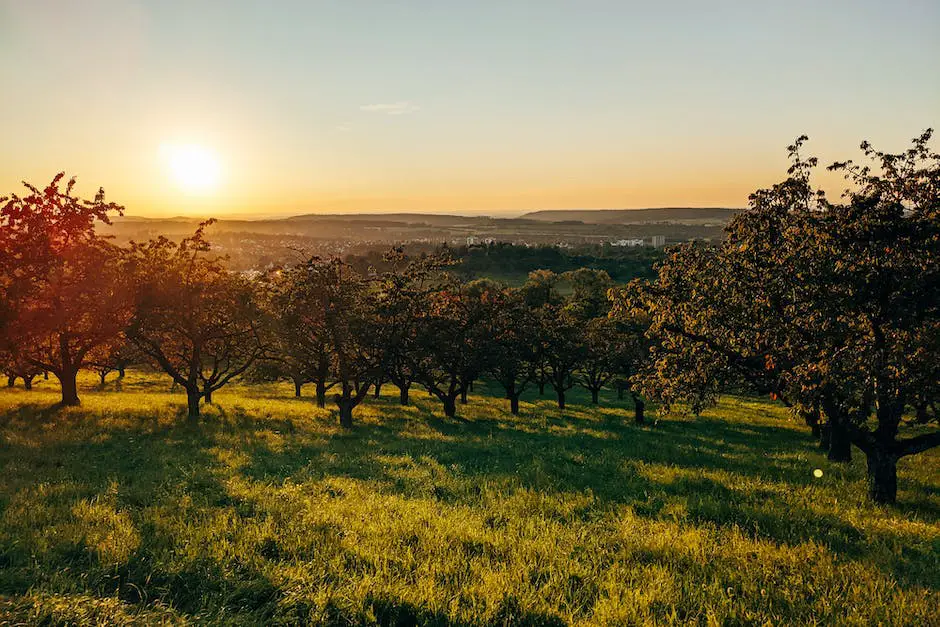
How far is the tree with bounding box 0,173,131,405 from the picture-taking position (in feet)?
75.7

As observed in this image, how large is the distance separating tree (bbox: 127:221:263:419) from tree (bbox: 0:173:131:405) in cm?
Result: 105

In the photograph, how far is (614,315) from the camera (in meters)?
16.5

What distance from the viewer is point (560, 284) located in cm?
14588

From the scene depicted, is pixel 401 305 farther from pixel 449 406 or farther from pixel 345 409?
pixel 449 406

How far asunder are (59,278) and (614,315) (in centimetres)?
2682

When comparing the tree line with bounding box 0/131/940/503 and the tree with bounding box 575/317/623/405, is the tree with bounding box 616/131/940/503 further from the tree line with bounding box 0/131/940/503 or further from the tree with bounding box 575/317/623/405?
the tree with bounding box 575/317/623/405

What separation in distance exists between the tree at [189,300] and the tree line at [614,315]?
11 centimetres

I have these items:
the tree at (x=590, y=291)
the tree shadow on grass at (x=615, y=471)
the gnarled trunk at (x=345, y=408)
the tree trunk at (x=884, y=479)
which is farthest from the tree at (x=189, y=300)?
the tree at (x=590, y=291)

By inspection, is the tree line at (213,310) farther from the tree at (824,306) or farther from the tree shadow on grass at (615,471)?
the tree at (824,306)

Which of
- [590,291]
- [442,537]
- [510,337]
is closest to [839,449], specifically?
[510,337]

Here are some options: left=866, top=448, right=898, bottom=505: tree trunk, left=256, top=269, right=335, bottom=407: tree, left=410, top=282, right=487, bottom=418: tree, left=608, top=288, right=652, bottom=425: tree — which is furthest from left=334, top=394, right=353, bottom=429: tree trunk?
left=866, top=448, right=898, bottom=505: tree trunk

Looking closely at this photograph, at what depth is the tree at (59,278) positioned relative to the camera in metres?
23.1

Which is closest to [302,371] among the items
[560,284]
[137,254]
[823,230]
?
[137,254]

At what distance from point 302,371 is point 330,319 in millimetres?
5485
